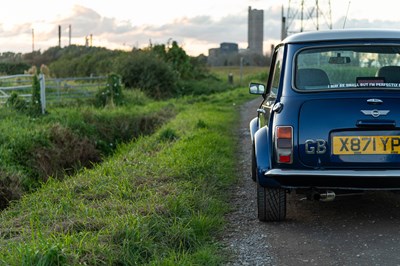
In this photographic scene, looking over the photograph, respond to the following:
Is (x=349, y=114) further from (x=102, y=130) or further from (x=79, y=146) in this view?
(x=102, y=130)

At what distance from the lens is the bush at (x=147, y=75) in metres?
28.4

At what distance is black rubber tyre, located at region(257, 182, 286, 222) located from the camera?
580 centimetres

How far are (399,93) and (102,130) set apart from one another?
1209 centimetres

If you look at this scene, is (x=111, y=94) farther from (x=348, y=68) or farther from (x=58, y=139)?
(x=348, y=68)

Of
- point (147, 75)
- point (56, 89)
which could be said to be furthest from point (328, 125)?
point (147, 75)

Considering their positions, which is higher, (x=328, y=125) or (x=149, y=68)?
(x=149, y=68)

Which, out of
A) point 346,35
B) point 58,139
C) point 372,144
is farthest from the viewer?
point 58,139

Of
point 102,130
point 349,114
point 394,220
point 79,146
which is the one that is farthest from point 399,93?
point 102,130

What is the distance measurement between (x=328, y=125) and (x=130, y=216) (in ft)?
6.66

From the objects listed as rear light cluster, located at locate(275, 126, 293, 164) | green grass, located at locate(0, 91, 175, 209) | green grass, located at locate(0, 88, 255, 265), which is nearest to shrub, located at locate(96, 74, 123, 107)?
green grass, located at locate(0, 91, 175, 209)

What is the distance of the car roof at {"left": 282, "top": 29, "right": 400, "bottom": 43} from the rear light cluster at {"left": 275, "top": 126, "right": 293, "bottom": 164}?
3.43 ft

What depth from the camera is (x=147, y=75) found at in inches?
1124

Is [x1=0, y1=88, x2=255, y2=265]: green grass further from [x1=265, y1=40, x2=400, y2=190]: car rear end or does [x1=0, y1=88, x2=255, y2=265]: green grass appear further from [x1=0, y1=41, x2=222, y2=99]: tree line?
[x1=0, y1=41, x2=222, y2=99]: tree line

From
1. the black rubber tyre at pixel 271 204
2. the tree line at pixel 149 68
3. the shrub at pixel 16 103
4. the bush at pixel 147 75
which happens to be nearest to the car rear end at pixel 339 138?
the black rubber tyre at pixel 271 204
